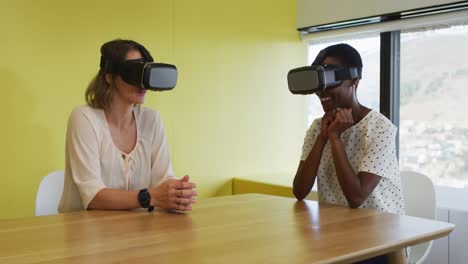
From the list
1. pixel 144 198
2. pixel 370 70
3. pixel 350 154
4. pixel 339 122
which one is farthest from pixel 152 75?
pixel 370 70

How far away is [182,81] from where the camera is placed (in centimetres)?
301

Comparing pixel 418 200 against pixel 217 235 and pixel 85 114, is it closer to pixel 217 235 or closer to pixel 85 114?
pixel 217 235

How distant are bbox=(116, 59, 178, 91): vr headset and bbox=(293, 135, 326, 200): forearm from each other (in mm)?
590

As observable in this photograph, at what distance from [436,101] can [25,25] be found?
6.87 ft

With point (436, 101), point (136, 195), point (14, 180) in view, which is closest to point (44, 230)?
point (136, 195)

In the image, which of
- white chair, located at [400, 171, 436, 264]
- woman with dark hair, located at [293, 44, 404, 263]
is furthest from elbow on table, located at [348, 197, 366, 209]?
white chair, located at [400, 171, 436, 264]

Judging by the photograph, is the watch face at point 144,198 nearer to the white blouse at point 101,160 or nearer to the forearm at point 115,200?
the forearm at point 115,200

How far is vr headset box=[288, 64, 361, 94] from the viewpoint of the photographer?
69.1 inches

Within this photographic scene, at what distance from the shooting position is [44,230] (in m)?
1.41

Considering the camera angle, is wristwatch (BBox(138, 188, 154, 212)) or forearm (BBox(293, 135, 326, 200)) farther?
forearm (BBox(293, 135, 326, 200))

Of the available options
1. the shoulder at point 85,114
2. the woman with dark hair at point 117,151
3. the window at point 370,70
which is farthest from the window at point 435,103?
the shoulder at point 85,114

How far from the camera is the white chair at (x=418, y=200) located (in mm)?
2145

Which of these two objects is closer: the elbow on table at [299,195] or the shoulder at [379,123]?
the shoulder at [379,123]

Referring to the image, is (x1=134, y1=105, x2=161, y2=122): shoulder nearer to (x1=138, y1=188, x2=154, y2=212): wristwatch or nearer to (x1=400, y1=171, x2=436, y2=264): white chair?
(x1=138, y1=188, x2=154, y2=212): wristwatch
